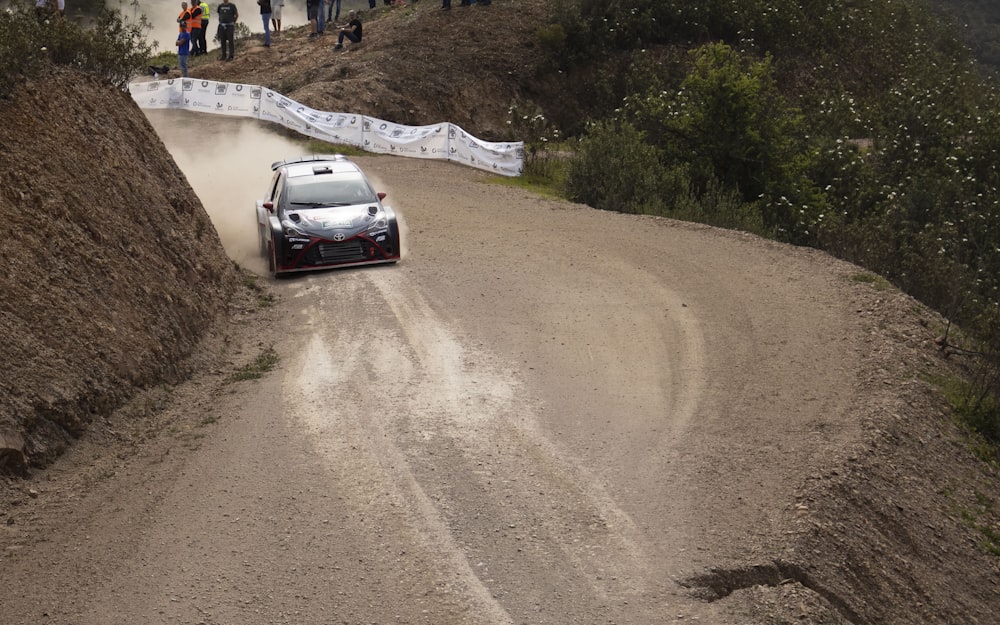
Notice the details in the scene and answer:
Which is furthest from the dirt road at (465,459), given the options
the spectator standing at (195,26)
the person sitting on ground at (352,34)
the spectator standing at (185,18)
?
the spectator standing at (195,26)

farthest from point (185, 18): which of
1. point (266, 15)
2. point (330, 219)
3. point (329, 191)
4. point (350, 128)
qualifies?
point (330, 219)

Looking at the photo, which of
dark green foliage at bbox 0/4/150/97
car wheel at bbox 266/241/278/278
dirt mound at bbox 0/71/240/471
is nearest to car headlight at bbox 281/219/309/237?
car wheel at bbox 266/241/278/278

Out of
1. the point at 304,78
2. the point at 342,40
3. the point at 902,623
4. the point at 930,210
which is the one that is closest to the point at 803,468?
the point at 902,623

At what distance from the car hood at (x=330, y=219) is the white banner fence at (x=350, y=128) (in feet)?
49.2

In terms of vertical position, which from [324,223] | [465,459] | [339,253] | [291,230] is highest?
[324,223]

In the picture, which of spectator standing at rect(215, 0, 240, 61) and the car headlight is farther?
spectator standing at rect(215, 0, 240, 61)

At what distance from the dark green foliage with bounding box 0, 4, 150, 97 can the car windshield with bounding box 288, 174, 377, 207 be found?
348cm

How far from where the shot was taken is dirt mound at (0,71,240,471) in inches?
409

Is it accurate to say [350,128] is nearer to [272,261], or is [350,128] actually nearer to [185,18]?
[185,18]

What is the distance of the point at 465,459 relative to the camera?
10.9m

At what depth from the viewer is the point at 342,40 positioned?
4309 centimetres

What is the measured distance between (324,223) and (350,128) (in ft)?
54.9

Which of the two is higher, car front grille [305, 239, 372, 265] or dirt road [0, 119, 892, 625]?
car front grille [305, 239, 372, 265]

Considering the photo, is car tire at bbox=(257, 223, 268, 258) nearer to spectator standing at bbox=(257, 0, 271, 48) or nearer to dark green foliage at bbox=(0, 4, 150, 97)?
dark green foliage at bbox=(0, 4, 150, 97)
